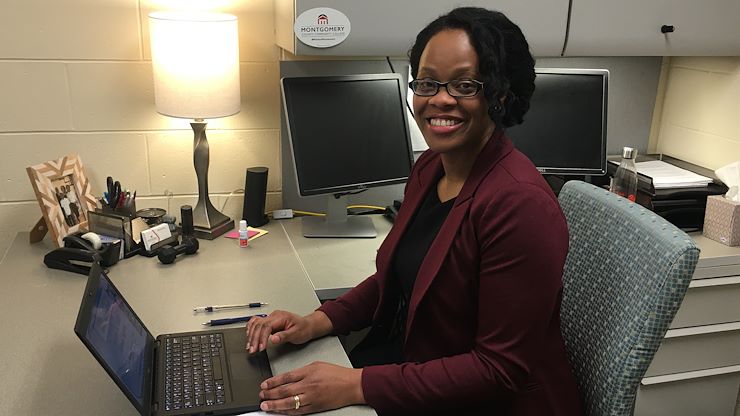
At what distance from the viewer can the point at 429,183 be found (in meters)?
1.50

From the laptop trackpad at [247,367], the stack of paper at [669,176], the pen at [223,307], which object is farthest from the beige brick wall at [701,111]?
the laptop trackpad at [247,367]

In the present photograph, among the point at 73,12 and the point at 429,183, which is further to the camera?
the point at 73,12

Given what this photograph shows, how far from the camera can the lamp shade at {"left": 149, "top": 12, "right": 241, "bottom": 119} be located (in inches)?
71.7

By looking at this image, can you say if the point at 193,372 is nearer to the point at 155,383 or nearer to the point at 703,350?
the point at 155,383

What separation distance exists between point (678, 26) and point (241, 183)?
1.55m

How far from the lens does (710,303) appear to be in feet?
6.57

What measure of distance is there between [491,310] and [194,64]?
3.76ft

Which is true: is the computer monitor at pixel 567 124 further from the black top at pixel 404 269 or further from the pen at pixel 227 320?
the pen at pixel 227 320

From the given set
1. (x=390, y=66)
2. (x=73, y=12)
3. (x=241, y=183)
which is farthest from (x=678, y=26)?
(x=73, y=12)

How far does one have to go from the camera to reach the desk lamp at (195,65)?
1.82 meters

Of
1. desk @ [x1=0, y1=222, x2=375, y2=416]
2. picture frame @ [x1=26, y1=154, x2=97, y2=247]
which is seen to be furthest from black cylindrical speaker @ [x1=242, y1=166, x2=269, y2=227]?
picture frame @ [x1=26, y1=154, x2=97, y2=247]

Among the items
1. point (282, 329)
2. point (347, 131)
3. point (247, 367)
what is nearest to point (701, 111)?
point (347, 131)

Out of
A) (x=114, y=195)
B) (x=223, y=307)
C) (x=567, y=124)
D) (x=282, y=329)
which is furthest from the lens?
(x=567, y=124)

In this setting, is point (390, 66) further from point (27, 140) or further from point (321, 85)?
point (27, 140)
